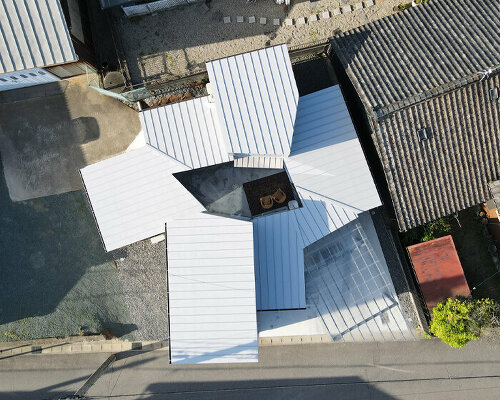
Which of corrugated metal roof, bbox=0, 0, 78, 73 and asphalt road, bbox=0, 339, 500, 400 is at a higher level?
corrugated metal roof, bbox=0, 0, 78, 73

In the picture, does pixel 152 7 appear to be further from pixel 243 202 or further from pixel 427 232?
pixel 427 232

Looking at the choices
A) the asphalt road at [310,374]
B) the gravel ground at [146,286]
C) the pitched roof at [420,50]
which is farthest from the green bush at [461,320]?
the gravel ground at [146,286]

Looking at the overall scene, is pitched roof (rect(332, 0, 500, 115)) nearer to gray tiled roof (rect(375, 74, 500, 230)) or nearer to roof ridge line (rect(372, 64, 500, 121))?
roof ridge line (rect(372, 64, 500, 121))

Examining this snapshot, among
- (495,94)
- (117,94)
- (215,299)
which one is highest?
(117,94)

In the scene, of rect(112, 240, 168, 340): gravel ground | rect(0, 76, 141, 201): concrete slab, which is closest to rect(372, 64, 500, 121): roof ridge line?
rect(0, 76, 141, 201): concrete slab

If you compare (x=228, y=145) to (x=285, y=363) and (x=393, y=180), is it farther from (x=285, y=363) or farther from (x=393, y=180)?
(x=285, y=363)

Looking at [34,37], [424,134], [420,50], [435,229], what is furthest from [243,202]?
[34,37]
